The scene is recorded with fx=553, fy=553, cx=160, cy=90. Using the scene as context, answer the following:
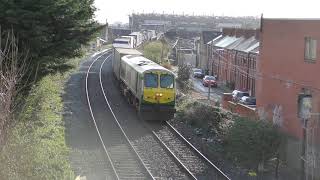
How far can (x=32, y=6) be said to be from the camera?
63.8ft

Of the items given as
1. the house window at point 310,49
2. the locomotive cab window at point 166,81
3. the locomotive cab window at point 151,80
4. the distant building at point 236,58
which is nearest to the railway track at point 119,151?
the locomotive cab window at point 151,80

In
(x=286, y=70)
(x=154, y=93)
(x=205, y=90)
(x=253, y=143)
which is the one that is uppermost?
→ (x=286, y=70)

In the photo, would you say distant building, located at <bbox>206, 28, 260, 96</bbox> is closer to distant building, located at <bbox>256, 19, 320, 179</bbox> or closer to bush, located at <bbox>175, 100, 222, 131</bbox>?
distant building, located at <bbox>256, 19, 320, 179</bbox>

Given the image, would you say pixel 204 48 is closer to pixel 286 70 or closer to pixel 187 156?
pixel 286 70

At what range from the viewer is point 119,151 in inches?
788

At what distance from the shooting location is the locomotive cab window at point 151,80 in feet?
88.0

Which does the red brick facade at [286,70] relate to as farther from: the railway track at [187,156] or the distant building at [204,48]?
the distant building at [204,48]

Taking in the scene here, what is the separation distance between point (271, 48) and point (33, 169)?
19.8m

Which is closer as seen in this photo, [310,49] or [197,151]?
[197,151]

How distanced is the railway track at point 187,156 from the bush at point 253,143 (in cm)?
128

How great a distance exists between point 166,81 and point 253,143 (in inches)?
336

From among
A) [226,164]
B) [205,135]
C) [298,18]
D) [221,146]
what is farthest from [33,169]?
[298,18]

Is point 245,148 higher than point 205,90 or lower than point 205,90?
higher

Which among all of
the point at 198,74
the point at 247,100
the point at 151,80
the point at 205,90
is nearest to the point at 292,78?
the point at 151,80
